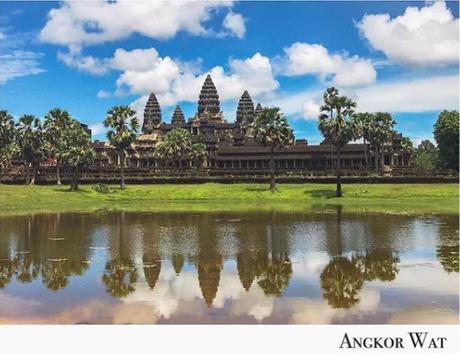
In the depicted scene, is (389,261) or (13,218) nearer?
(389,261)

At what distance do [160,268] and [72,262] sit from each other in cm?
478

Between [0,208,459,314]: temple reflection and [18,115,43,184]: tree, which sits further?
[18,115,43,184]: tree

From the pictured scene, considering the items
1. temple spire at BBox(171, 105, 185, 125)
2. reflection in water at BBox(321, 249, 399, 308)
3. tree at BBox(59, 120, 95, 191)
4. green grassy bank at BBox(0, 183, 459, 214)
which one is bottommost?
reflection in water at BBox(321, 249, 399, 308)

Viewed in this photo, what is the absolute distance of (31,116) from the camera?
83.6 meters

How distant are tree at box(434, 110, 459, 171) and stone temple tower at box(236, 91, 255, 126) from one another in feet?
272

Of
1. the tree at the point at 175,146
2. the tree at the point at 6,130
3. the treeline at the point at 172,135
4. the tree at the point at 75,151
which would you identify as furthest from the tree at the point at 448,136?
the tree at the point at 6,130

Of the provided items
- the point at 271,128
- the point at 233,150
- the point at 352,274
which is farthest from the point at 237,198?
the point at 233,150

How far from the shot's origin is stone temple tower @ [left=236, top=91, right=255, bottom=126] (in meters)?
182

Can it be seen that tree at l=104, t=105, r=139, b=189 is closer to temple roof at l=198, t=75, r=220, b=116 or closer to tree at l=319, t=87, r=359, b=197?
tree at l=319, t=87, r=359, b=197

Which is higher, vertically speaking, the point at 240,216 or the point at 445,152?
the point at 445,152

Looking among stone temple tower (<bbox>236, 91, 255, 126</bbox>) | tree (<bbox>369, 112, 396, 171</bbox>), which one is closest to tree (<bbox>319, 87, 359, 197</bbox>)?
tree (<bbox>369, 112, 396, 171</bbox>)

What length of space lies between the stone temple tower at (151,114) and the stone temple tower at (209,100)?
14.3 meters

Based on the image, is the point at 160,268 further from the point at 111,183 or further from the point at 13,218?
the point at 111,183
